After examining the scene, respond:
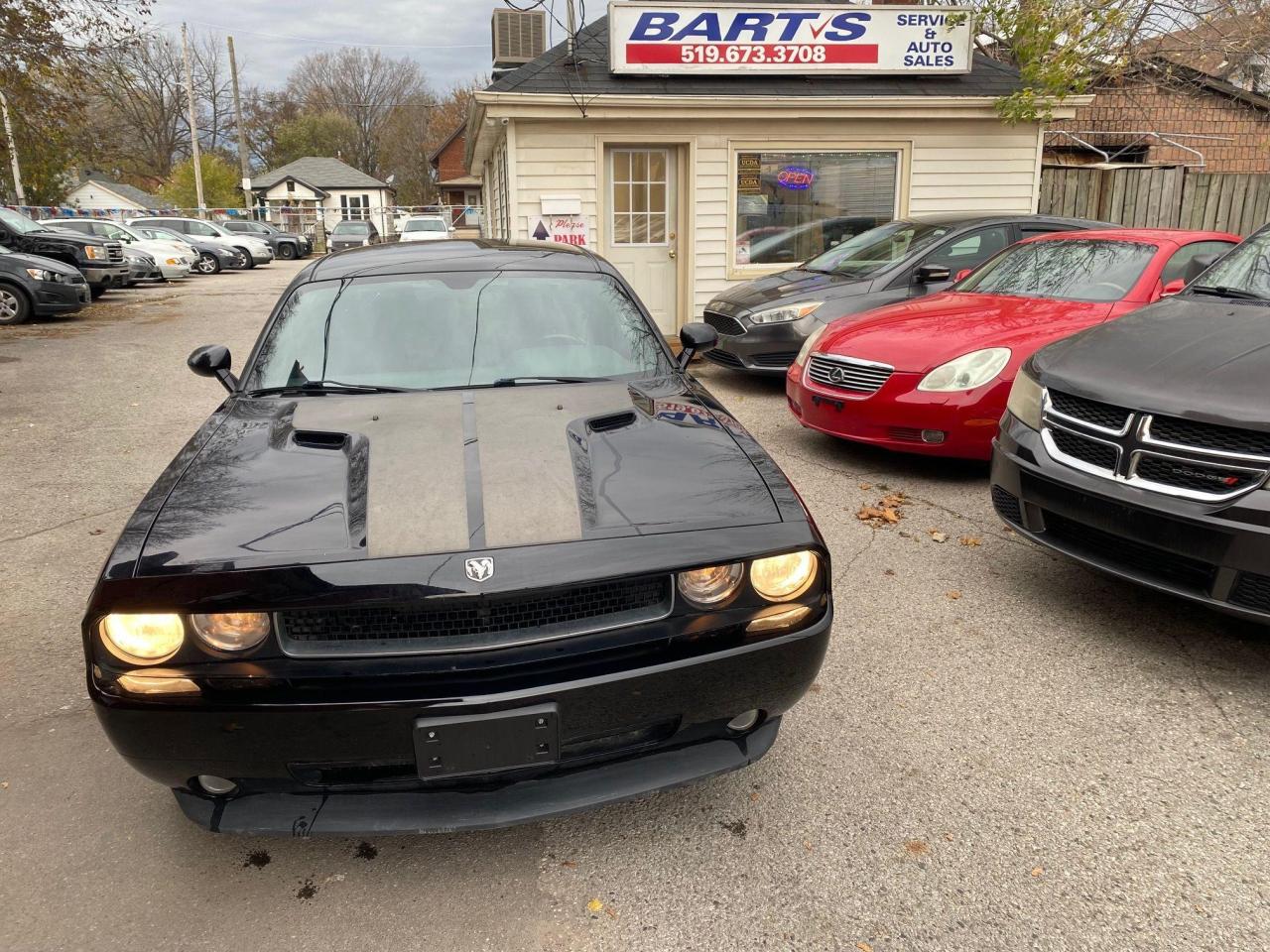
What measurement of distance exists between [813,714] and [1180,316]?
2.43m

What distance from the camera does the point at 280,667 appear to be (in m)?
2.00

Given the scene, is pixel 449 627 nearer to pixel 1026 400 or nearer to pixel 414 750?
pixel 414 750

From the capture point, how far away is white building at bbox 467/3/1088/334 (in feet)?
34.2

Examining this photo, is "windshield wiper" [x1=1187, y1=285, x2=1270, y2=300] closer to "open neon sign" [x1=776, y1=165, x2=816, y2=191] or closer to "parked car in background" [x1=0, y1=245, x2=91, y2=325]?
"open neon sign" [x1=776, y1=165, x2=816, y2=191]

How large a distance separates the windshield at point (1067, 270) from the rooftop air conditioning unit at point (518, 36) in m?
9.51

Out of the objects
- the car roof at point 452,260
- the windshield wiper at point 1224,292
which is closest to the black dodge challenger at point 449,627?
the car roof at point 452,260

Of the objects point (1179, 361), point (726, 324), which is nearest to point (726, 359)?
point (726, 324)

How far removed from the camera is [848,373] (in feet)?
18.5

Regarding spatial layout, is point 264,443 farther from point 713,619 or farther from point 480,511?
point 713,619

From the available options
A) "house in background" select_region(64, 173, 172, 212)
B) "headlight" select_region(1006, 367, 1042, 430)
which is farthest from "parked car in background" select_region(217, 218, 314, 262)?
"headlight" select_region(1006, 367, 1042, 430)

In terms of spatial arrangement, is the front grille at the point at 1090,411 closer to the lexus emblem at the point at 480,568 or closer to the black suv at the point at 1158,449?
the black suv at the point at 1158,449

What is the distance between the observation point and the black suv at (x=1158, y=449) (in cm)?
291

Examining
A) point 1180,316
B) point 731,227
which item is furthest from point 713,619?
point 731,227

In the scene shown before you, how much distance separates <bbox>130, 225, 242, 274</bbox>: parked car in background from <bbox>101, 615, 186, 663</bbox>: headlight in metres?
27.8
